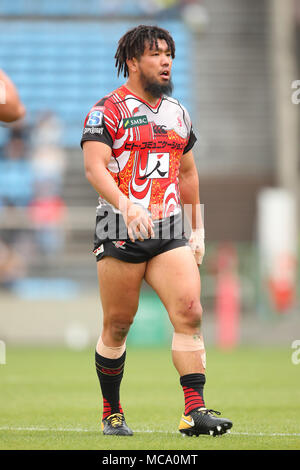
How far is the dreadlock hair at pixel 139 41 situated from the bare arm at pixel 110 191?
590 mm

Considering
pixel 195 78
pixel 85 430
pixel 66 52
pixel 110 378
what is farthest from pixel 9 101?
pixel 66 52

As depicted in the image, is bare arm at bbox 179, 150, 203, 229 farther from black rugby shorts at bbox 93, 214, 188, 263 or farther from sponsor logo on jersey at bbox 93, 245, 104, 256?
sponsor logo on jersey at bbox 93, 245, 104, 256

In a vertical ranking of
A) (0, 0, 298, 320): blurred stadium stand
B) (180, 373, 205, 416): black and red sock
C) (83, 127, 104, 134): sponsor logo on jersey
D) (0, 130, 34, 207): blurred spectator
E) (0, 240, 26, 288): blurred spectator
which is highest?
(0, 0, 298, 320): blurred stadium stand

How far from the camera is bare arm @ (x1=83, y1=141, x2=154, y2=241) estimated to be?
15.9 ft

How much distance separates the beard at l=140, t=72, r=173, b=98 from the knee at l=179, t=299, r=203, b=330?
3.81 feet

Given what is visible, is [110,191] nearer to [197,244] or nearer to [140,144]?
[140,144]

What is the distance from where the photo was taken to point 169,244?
522 cm

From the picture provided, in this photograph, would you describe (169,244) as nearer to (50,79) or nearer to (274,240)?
(274,240)

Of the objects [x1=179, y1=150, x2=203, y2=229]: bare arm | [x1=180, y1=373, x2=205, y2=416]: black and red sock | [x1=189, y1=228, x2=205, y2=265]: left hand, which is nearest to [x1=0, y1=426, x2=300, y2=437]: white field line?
[x1=180, y1=373, x2=205, y2=416]: black and red sock

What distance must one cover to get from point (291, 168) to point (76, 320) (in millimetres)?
6088

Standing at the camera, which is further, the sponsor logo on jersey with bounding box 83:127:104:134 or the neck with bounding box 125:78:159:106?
the neck with bounding box 125:78:159:106

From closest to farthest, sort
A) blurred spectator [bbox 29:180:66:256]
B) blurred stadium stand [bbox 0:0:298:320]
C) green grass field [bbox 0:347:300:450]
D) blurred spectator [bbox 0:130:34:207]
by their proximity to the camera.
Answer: green grass field [bbox 0:347:300:450] < blurred spectator [bbox 29:180:66:256] < blurred spectator [bbox 0:130:34:207] < blurred stadium stand [bbox 0:0:298:320]

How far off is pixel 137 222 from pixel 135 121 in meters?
0.65

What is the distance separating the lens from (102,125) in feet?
16.7
